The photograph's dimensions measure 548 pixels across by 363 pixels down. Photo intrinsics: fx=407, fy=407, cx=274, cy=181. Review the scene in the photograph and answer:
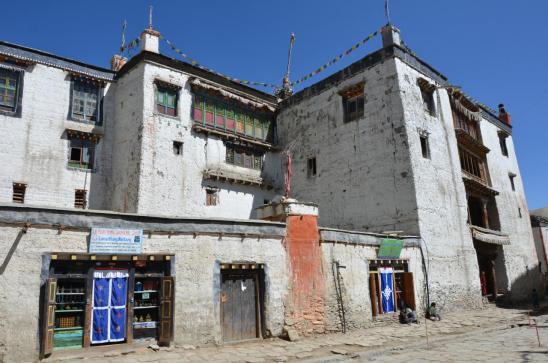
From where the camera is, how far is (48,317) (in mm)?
9359

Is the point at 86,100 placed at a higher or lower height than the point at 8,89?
higher

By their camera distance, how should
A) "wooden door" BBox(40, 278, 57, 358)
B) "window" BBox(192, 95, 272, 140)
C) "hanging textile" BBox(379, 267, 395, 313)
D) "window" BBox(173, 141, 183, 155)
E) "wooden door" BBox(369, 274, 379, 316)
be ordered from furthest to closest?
"window" BBox(192, 95, 272, 140), "window" BBox(173, 141, 183, 155), "hanging textile" BBox(379, 267, 395, 313), "wooden door" BBox(369, 274, 379, 316), "wooden door" BBox(40, 278, 57, 358)

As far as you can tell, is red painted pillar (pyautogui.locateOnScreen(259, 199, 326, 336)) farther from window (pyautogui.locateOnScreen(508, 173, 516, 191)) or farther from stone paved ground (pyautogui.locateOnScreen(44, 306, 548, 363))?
window (pyautogui.locateOnScreen(508, 173, 516, 191))

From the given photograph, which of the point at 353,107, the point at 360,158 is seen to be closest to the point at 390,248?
the point at 360,158

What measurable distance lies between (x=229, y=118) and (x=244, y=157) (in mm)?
2296

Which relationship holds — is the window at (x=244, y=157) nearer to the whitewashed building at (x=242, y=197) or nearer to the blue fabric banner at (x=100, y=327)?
the whitewashed building at (x=242, y=197)

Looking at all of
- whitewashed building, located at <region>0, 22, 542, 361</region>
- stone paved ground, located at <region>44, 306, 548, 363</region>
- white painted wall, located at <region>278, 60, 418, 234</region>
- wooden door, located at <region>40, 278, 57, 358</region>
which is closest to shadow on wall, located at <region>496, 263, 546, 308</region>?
whitewashed building, located at <region>0, 22, 542, 361</region>

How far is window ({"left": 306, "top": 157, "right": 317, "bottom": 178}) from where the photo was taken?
917 inches

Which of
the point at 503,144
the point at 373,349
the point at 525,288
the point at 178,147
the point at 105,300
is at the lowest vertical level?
the point at 373,349

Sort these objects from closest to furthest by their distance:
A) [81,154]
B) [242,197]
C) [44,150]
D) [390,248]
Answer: [390,248] → [44,150] → [81,154] → [242,197]

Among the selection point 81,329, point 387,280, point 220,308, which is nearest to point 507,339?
point 387,280

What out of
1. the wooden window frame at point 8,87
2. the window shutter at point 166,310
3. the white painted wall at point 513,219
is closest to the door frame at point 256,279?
the window shutter at point 166,310

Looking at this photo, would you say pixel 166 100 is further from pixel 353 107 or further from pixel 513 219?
pixel 513 219

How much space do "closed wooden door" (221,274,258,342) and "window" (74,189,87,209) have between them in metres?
9.54
